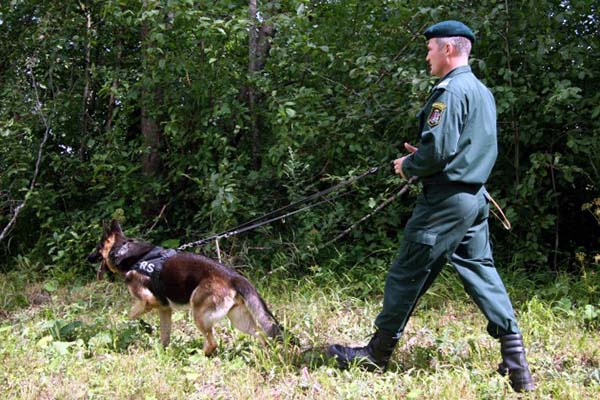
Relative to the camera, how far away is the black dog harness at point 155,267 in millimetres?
3958

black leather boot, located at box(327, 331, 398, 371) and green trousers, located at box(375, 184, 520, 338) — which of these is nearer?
green trousers, located at box(375, 184, 520, 338)

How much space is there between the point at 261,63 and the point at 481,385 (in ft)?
13.5

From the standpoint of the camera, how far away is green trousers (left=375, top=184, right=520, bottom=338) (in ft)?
9.87

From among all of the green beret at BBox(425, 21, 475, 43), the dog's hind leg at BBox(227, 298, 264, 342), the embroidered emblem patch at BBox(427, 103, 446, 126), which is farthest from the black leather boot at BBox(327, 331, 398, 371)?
the green beret at BBox(425, 21, 475, 43)

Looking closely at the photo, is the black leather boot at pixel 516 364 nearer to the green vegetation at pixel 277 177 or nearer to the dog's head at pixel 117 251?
the green vegetation at pixel 277 177

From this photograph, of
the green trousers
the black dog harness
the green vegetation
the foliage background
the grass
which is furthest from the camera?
the foliage background

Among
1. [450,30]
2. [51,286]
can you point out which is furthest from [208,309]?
[51,286]

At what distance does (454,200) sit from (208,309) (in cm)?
176

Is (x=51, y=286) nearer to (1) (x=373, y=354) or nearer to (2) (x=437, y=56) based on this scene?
(1) (x=373, y=354)

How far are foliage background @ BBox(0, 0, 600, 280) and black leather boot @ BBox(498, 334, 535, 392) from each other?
2.13 m

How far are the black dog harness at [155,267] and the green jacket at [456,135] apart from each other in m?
1.92

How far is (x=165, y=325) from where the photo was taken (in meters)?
4.13

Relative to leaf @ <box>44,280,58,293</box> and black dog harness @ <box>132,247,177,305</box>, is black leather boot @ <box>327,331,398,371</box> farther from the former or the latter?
leaf @ <box>44,280,58,293</box>

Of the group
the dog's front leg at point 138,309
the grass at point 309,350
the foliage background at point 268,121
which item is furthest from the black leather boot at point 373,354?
the foliage background at point 268,121
